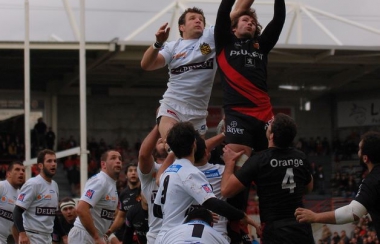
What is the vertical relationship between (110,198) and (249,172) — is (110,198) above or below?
below

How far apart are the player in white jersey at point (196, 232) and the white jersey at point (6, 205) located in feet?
25.6

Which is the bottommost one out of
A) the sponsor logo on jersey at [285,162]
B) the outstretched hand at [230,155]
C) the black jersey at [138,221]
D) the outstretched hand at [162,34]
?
the black jersey at [138,221]

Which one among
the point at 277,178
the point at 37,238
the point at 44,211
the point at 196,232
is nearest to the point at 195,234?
the point at 196,232

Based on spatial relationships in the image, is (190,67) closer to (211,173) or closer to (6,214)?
(211,173)

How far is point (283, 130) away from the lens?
7.45 meters

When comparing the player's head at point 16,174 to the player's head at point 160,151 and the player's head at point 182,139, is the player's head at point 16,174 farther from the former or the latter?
the player's head at point 182,139

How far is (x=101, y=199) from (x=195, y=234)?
227 inches

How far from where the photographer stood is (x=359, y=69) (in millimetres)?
38312

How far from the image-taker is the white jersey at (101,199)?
11.9 meters

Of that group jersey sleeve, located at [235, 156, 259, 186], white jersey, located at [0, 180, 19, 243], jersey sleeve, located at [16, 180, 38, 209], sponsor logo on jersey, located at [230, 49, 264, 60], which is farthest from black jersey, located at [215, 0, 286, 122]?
white jersey, located at [0, 180, 19, 243]

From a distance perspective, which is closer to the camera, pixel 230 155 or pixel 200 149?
pixel 200 149

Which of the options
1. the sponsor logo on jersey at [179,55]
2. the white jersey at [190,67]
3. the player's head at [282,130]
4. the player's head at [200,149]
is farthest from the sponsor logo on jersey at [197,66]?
the player's head at [282,130]

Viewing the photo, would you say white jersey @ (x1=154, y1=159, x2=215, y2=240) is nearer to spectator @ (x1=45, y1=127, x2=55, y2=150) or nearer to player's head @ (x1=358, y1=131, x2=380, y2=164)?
player's head @ (x1=358, y1=131, x2=380, y2=164)

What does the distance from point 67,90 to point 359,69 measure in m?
14.5
